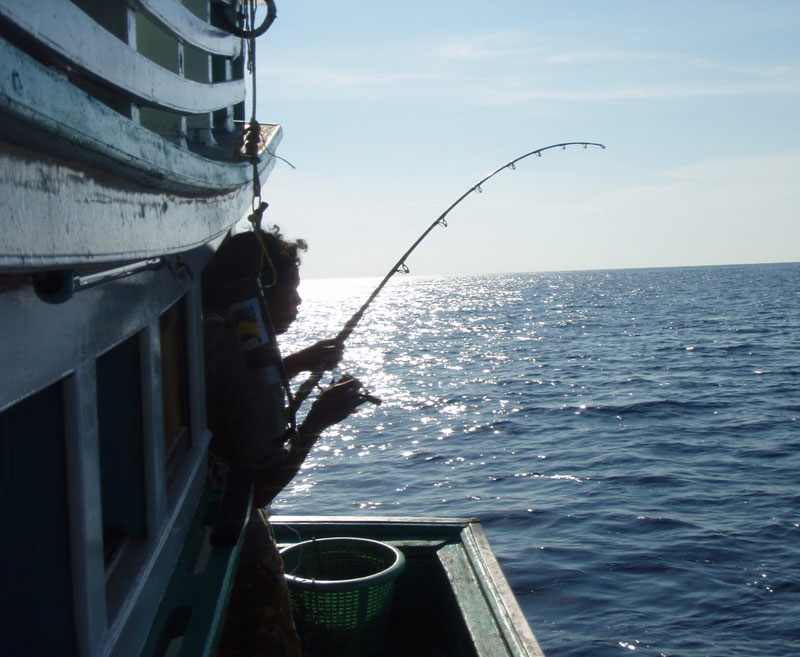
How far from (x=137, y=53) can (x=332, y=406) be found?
1959mm

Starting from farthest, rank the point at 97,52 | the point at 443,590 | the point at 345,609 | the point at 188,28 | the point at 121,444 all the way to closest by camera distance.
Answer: the point at 443,590 < the point at 345,609 < the point at 121,444 < the point at 188,28 < the point at 97,52

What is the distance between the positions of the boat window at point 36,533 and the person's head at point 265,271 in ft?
4.47

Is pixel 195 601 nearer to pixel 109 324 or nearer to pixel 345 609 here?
pixel 109 324

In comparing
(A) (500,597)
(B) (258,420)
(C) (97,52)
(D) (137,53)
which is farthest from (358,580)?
(C) (97,52)

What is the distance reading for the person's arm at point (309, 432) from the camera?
315cm

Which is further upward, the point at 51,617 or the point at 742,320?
the point at 51,617

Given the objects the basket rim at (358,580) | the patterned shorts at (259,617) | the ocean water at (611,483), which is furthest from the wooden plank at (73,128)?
the basket rim at (358,580)

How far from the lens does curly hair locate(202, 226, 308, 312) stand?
9.64 ft

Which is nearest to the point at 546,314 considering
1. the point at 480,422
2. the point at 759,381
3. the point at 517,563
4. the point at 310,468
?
the point at 759,381

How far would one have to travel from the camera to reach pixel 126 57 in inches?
52.3

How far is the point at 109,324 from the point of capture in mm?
1700

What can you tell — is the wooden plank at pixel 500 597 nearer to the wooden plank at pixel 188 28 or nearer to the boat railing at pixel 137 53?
the boat railing at pixel 137 53

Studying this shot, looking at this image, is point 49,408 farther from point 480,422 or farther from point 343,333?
point 480,422

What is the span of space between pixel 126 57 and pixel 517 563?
9050 millimetres
